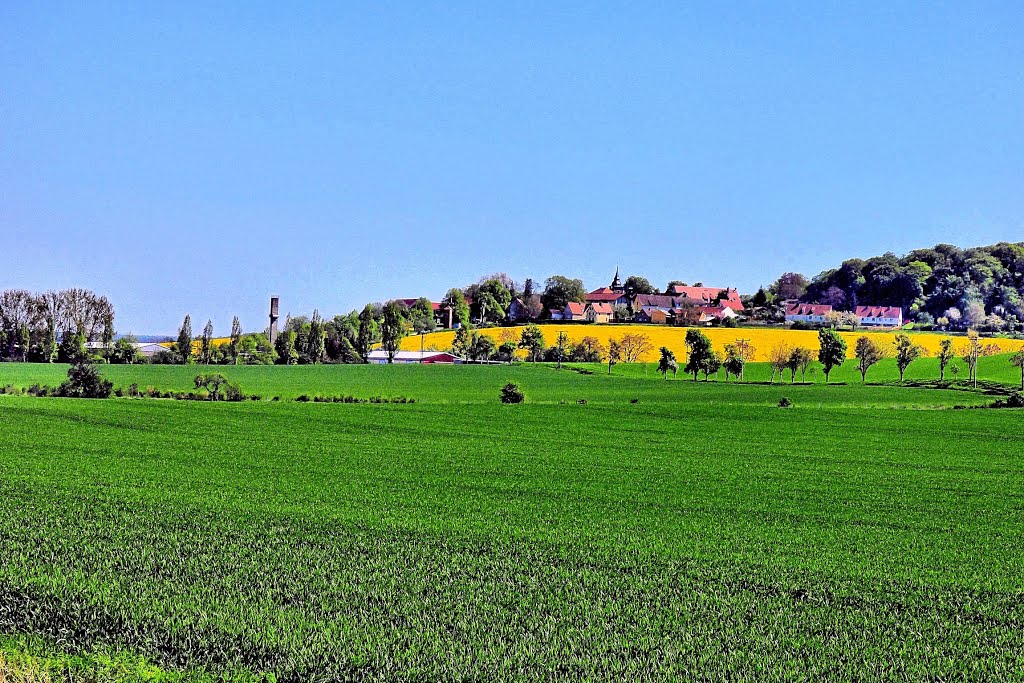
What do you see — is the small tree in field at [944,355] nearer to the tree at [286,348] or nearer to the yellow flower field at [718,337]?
the yellow flower field at [718,337]

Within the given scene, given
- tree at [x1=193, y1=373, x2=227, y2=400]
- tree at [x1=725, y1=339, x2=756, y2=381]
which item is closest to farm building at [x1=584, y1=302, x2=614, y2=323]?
tree at [x1=725, y1=339, x2=756, y2=381]

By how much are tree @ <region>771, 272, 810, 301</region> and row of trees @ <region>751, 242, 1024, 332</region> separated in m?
18.8

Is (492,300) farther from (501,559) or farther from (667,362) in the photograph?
(501,559)

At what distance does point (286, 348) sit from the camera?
322ft

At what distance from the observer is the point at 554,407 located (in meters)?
49.9

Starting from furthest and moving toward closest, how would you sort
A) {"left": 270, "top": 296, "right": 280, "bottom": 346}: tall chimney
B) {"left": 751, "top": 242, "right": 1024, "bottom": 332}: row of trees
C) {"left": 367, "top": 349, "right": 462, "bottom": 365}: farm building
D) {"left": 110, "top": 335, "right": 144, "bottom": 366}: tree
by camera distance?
{"left": 751, "top": 242, "right": 1024, "bottom": 332}: row of trees < {"left": 270, "top": 296, "right": 280, "bottom": 346}: tall chimney < {"left": 367, "top": 349, "right": 462, "bottom": 365}: farm building < {"left": 110, "top": 335, "right": 144, "bottom": 366}: tree

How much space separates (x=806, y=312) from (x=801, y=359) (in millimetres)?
59513

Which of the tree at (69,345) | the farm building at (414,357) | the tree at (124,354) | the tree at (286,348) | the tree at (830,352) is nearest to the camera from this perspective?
the tree at (830,352)

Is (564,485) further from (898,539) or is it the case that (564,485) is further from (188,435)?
(188,435)

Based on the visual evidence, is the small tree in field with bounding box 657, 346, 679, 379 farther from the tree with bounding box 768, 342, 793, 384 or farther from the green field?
the green field

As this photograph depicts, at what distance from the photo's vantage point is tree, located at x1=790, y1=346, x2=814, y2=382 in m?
77.0

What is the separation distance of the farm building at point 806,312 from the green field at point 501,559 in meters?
103

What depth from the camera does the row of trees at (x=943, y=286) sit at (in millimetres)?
125125

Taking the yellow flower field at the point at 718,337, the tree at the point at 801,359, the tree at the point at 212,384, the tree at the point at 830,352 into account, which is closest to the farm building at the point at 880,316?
the yellow flower field at the point at 718,337
